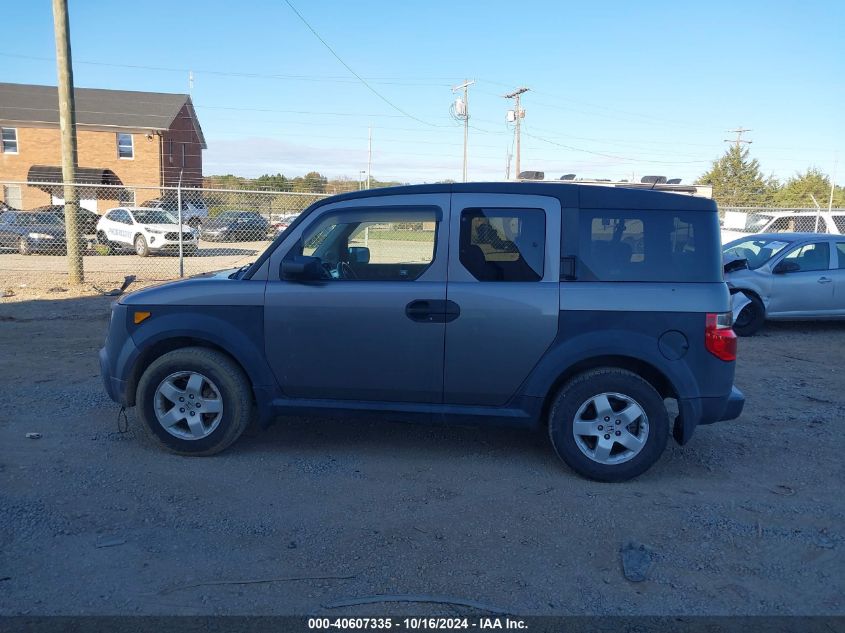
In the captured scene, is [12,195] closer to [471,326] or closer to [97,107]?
[97,107]

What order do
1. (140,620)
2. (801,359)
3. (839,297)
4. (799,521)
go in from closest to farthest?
(140,620) < (799,521) < (801,359) < (839,297)

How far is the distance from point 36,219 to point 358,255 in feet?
65.4

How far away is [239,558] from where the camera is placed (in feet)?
12.0

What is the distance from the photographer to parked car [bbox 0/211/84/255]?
21.2 m

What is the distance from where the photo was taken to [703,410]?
4648mm

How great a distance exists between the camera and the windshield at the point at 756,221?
766 inches

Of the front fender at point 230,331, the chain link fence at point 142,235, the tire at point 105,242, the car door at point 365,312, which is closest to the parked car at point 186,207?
the chain link fence at point 142,235

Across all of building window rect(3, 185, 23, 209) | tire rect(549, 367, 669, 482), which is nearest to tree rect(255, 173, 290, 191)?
building window rect(3, 185, 23, 209)

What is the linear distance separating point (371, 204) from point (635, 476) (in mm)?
2603

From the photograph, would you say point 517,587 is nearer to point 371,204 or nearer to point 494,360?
point 494,360

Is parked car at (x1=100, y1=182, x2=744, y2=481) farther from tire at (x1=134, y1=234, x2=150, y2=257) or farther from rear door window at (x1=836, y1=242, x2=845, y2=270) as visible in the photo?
tire at (x1=134, y1=234, x2=150, y2=257)

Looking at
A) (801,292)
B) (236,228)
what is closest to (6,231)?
(236,228)

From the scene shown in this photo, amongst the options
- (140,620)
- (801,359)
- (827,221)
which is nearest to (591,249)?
(140,620)

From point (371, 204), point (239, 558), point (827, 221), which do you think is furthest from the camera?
point (827, 221)
